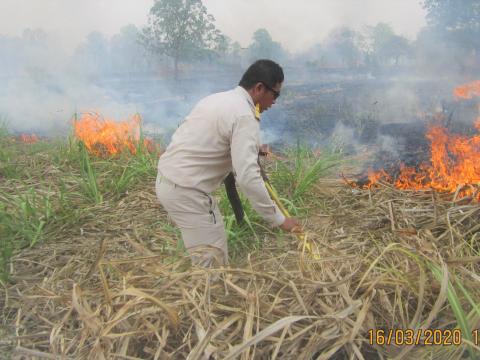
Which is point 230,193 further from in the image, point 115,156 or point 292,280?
point 115,156

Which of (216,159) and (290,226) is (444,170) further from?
(216,159)

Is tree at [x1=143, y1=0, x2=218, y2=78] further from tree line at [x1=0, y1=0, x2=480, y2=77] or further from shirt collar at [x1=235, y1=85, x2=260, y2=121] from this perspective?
shirt collar at [x1=235, y1=85, x2=260, y2=121]

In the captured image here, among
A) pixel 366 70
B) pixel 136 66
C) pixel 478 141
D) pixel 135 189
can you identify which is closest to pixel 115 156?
pixel 135 189

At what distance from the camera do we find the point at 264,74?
2.56 m

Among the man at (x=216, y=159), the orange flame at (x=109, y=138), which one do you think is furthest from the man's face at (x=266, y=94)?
the orange flame at (x=109, y=138)

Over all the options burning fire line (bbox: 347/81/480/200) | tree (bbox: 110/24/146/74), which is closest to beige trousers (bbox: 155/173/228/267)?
burning fire line (bbox: 347/81/480/200)

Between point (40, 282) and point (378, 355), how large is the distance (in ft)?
7.81

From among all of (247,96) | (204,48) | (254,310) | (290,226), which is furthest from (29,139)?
(254,310)

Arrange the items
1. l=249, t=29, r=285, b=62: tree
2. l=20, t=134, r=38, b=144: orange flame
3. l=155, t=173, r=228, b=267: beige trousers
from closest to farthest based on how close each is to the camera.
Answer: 1. l=155, t=173, r=228, b=267: beige trousers
2. l=20, t=134, r=38, b=144: orange flame
3. l=249, t=29, r=285, b=62: tree

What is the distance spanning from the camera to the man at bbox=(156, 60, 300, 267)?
2.38 m
